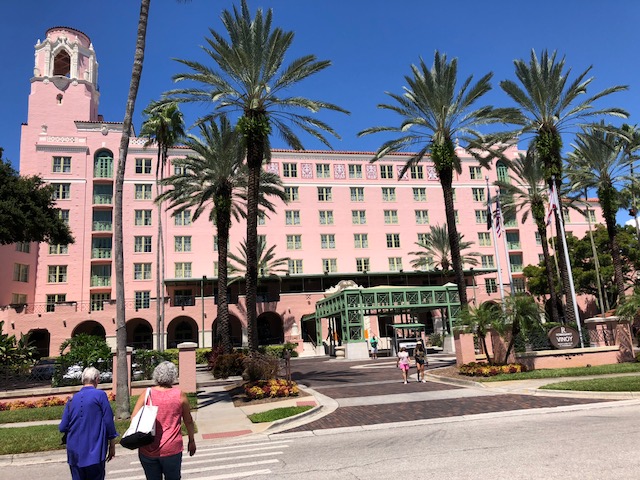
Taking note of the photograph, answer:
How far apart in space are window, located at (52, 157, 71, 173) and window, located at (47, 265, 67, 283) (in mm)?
9825

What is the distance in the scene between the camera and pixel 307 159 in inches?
2237

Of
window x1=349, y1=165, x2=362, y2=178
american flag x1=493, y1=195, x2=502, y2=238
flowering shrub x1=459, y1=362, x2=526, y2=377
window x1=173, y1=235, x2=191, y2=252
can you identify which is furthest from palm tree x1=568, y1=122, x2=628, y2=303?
window x1=173, y1=235, x2=191, y2=252

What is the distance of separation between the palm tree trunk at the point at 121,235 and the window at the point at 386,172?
1733 inches

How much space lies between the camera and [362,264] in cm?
5519

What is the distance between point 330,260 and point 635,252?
30365 millimetres

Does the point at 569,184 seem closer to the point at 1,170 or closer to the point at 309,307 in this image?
the point at 309,307

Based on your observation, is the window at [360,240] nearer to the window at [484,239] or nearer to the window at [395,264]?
the window at [395,264]

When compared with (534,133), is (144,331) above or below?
below

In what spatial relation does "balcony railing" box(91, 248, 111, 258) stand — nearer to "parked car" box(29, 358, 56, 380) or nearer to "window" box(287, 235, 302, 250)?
"window" box(287, 235, 302, 250)

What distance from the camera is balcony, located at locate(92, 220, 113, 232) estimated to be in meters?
49.8

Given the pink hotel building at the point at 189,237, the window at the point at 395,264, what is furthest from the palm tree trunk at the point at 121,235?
the window at the point at 395,264

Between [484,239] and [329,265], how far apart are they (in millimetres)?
19051

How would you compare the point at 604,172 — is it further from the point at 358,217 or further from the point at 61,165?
the point at 61,165

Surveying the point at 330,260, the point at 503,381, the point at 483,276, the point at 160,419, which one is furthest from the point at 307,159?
the point at 160,419
